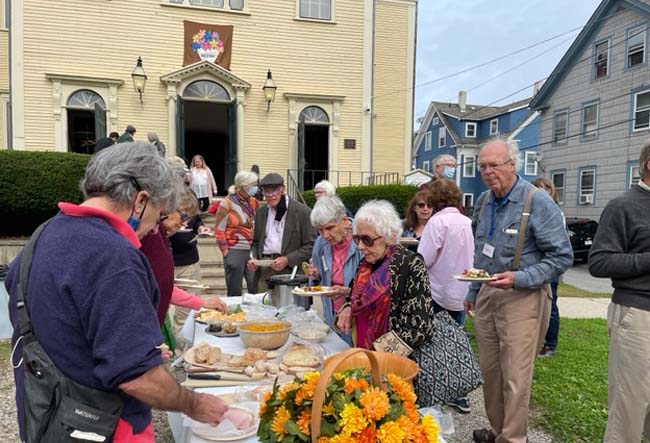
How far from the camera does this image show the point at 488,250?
307 cm

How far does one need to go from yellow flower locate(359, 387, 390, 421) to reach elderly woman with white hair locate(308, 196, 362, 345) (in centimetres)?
192

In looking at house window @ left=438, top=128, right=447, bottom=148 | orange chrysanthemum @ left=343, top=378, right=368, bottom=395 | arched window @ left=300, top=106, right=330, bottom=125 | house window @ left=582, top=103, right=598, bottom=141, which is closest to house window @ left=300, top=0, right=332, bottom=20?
arched window @ left=300, top=106, right=330, bottom=125

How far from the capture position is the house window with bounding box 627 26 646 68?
17125mm

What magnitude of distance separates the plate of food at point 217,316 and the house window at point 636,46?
2032cm

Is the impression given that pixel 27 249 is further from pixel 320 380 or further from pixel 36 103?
pixel 36 103

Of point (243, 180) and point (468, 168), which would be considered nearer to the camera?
point (243, 180)

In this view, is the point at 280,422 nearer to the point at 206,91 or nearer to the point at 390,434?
the point at 390,434

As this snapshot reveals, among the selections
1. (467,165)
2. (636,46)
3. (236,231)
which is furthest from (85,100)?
(467,165)

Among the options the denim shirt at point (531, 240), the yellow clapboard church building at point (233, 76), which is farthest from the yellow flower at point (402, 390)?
the yellow clapboard church building at point (233, 76)

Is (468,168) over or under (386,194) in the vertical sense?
over

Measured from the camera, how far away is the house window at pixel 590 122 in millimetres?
19094

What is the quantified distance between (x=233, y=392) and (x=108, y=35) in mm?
12974

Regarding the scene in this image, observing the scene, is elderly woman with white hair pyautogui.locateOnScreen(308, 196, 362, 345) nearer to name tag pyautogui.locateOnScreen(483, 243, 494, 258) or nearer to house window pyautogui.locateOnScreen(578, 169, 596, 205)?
name tag pyautogui.locateOnScreen(483, 243, 494, 258)

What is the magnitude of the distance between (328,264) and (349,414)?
7.71 ft
